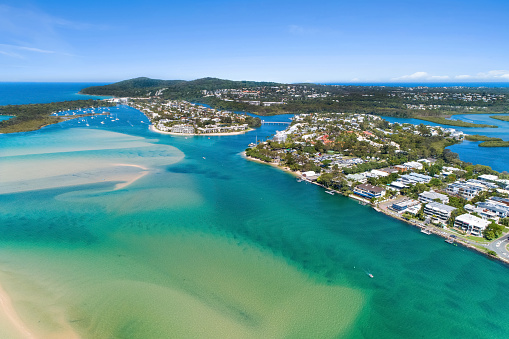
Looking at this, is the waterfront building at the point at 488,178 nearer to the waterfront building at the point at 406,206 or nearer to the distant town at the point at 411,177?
the distant town at the point at 411,177

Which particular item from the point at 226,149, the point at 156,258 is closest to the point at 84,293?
the point at 156,258

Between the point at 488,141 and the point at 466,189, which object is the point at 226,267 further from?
the point at 488,141

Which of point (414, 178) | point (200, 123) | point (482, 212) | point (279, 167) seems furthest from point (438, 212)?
point (200, 123)

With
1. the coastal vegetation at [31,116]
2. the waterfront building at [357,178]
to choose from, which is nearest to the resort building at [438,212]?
the waterfront building at [357,178]

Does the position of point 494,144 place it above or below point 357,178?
below

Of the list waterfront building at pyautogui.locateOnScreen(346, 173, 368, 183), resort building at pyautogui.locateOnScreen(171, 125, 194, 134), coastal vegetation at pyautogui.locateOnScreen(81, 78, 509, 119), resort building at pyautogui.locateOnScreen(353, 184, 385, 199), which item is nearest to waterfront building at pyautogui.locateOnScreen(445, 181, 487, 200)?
resort building at pyautogui.locateOnScreen(353, 184, 385, 199)

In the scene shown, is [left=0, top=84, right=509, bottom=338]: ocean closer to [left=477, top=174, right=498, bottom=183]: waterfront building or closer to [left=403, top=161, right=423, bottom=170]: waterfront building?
[left=403, top=161, right=423, bottom=170]: waterfront building

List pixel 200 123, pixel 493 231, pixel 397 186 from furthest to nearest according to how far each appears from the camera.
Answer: pixel 200 123, pixel 397 186, pixel 493 231
